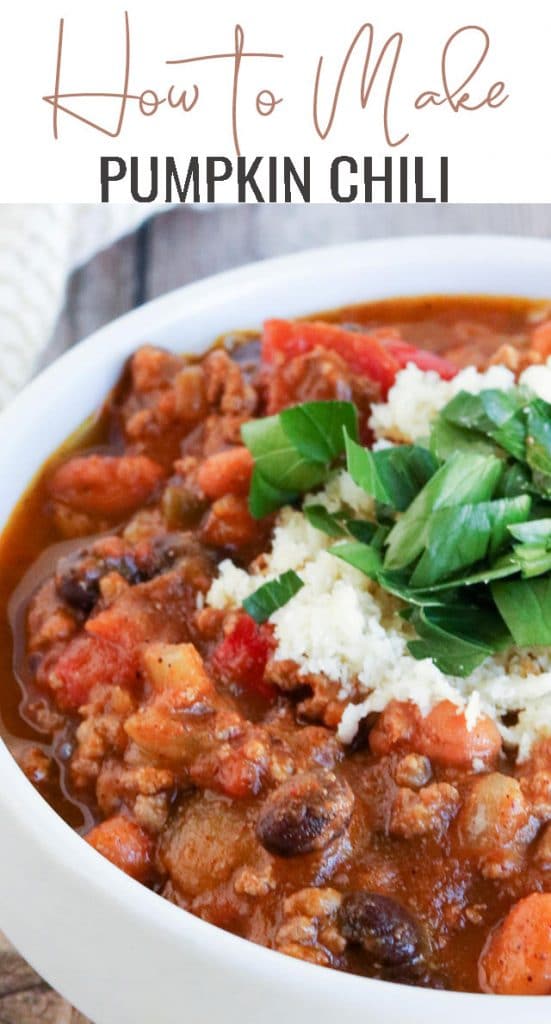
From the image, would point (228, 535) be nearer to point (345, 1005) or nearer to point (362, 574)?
point (362, 574)

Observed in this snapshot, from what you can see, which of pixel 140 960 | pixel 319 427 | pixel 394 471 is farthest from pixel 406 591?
pixel 140 960

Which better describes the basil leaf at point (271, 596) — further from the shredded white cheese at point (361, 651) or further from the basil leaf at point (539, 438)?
the basil leaf at point (539, 438)

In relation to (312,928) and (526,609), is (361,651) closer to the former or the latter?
(526,609)

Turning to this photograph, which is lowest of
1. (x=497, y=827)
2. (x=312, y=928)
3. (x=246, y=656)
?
(x=312, y=928)

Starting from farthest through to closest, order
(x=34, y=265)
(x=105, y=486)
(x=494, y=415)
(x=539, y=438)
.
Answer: (x=34, y=265) → (x=105, y=486) → (x=494, y=415) → (x=539, y=438)

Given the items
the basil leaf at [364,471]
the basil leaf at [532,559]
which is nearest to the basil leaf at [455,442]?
the basil leaf at [364,471]

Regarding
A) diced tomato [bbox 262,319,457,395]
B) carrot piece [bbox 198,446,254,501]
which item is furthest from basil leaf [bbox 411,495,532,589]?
diced tomato [bbox 262,319,457,395]

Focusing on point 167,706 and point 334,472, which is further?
point 334,472

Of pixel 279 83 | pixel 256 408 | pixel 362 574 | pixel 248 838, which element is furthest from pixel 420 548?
pixel 279 83
